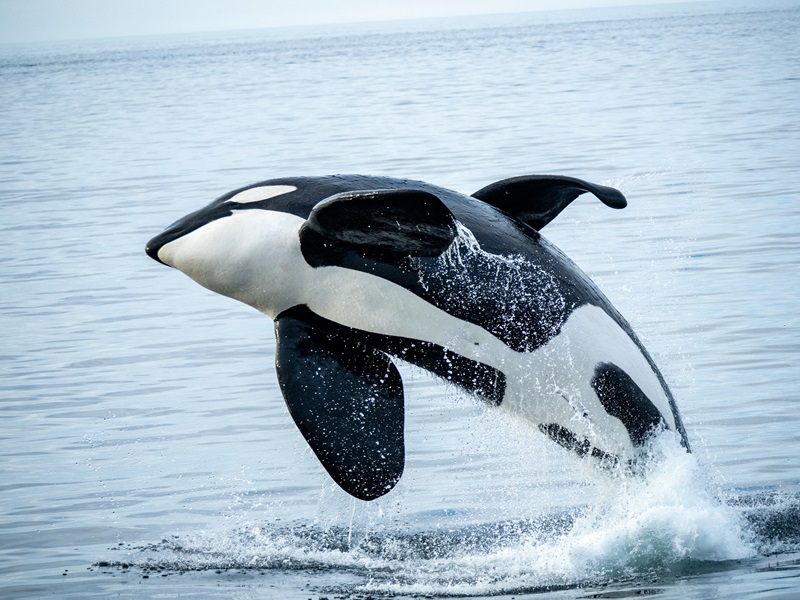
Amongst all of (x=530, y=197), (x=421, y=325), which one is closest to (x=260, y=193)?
(x=421, y=325)

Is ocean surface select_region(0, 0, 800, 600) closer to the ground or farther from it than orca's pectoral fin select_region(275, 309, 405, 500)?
closer to the ground

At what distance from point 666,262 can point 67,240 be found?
9.92m

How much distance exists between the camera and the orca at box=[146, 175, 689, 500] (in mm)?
6965

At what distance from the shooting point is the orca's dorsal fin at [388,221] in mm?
6578

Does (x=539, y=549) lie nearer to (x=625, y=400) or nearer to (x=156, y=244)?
(x=625, y=400)

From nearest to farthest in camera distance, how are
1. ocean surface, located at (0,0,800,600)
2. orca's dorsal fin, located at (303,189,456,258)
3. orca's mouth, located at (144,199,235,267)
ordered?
1. orca's dorsal fin, located at (303,189,456,258)
2. ocean surface, located at (0,0,800,600)
3. orca's mouth, located at (144,199,235,267)

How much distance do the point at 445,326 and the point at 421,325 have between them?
5.2 inches

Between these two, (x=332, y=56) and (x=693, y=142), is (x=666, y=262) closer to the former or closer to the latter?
(x=693, y=142)

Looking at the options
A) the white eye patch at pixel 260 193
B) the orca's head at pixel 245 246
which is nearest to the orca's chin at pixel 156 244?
the orca's head at pixel 245 246

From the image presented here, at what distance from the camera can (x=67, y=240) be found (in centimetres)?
2022

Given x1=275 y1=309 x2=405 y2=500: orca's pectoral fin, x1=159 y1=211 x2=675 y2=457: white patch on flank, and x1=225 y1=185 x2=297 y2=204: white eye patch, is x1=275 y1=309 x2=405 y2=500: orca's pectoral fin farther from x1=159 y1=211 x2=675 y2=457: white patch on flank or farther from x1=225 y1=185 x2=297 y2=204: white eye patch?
x1=225 y1=185 x2=297 y2=204: white eye patch

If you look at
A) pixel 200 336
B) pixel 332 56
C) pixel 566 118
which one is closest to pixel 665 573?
pixel 200 336

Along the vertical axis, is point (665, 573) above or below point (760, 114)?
above

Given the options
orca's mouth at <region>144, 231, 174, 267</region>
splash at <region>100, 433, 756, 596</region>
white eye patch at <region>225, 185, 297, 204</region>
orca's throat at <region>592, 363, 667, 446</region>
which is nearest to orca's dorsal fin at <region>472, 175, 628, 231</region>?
orca's throat at <region>592, 363, 667, 446</region>
